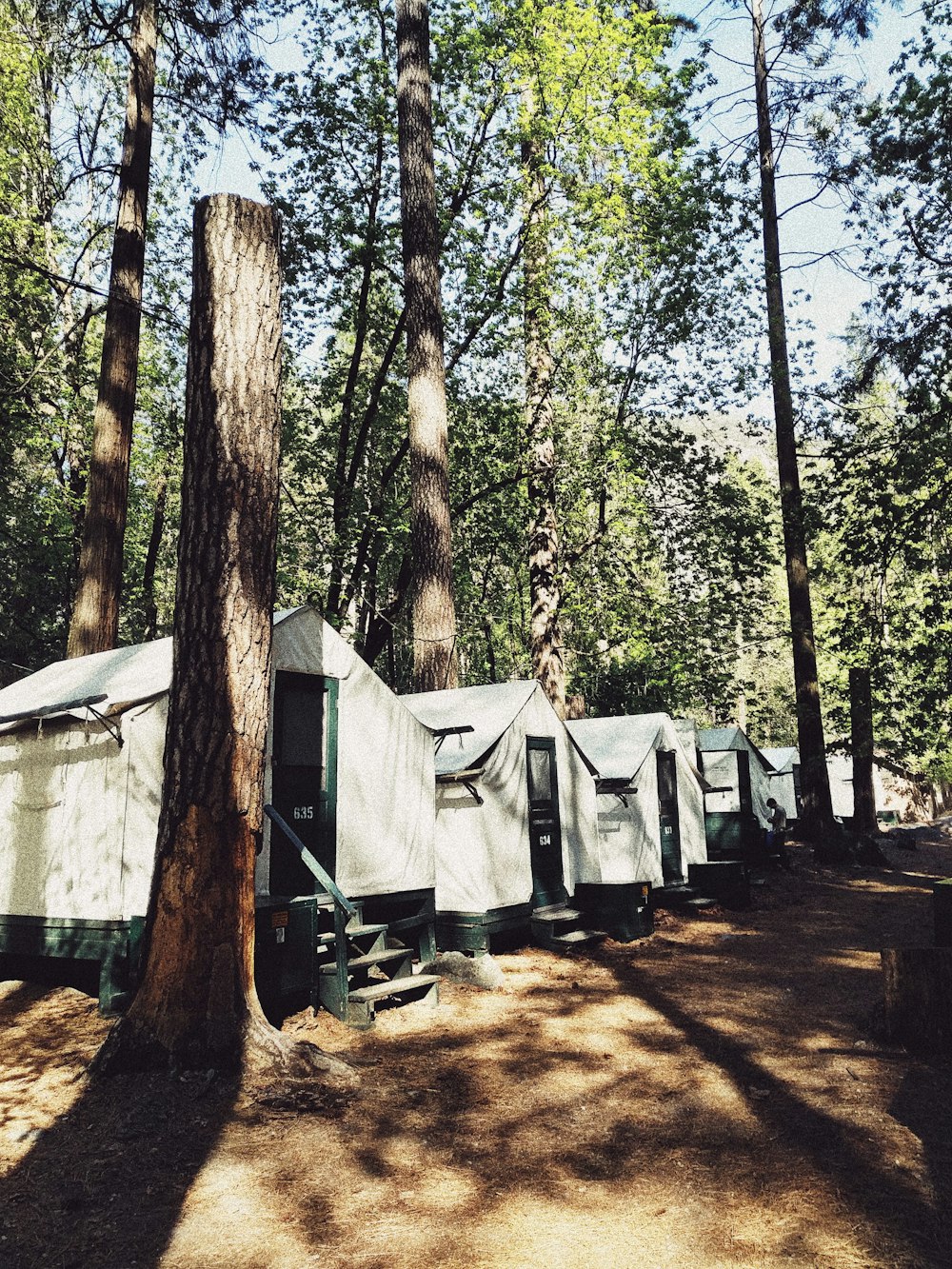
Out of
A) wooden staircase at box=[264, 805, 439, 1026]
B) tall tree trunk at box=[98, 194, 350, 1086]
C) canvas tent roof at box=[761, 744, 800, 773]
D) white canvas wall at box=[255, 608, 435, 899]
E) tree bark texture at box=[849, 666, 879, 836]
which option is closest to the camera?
tall tree trunk at box=[98, 194, 350, 1086]

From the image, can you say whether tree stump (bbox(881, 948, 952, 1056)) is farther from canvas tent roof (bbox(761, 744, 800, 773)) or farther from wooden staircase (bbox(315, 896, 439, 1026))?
canvas tent roof (bbox(761, 744, 800, 773))

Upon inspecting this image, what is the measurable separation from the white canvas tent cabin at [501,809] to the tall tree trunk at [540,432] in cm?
463

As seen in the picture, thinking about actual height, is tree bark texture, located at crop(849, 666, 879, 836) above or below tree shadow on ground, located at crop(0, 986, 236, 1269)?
above

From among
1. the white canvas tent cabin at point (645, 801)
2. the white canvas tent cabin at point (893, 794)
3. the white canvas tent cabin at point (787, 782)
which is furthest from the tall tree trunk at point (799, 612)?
the white canvas tent cabin at point (893, 794)

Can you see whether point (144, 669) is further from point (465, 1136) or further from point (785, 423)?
point (785, 423)

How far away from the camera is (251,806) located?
5.63 metres

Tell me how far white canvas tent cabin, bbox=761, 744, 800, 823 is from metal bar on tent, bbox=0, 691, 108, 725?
28.2 meters

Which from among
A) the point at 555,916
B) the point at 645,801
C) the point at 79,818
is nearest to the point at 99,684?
the point at 79,818

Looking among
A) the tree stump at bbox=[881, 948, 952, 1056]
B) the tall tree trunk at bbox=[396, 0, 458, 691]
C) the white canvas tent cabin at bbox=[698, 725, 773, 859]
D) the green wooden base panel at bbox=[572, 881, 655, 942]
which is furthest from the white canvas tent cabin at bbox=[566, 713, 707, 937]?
the tree stump at bbox=[881, 948, 952, 1056]

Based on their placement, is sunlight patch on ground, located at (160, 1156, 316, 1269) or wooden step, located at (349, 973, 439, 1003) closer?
sunlight patch on ground, located at (160, 1156, 316, 1269)

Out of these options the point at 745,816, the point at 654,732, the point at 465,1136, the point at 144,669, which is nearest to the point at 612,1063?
the point at 465,1136

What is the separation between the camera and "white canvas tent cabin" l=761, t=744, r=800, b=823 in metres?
32.0

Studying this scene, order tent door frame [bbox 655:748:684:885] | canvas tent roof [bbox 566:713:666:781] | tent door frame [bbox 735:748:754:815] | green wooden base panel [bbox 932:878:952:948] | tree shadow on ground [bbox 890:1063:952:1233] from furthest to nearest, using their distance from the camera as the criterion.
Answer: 1. tent door frame [bbox 735:748:754:815]
2. tent door frame [bbox 655:748:684:885]
3. canvas tent roof [bbox 566:713:666:781]
4. green wooden base panel [bbox 932:878:952:948]
5. tree shadow on ground [bbox 890:1063:952:1233]

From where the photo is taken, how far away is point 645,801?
13.4m
